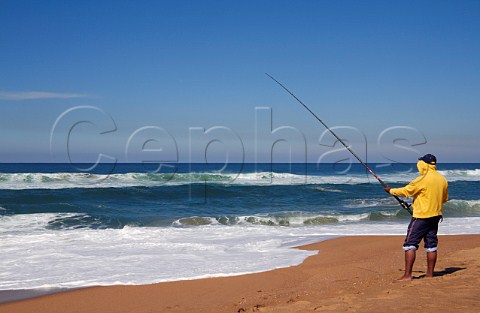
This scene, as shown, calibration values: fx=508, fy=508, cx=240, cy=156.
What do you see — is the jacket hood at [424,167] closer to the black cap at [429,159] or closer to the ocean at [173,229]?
the black cap at [429,159]

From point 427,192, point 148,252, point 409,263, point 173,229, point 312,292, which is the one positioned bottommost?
point 173,229

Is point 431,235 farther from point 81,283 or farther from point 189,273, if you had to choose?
point 81,283

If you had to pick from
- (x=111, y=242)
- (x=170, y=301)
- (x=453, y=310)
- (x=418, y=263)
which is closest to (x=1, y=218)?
(x=111, y=242)

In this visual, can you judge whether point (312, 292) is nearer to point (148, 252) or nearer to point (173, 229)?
point (148, 252)

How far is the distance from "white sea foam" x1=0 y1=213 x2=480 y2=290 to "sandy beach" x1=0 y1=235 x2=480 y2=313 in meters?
0.50

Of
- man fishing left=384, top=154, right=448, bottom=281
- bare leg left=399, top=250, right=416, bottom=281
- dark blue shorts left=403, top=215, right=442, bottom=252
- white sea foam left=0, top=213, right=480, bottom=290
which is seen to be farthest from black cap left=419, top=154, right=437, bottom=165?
white sea foam left=0, top=213, right=480, bottom=290

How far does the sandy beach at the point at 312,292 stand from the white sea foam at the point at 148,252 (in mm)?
498

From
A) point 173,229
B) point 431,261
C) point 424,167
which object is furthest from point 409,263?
point 173,229

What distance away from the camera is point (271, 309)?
4.49 meters

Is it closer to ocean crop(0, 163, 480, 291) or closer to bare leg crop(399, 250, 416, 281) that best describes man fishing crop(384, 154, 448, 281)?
bare leg crop(399, 250, 416, 281)

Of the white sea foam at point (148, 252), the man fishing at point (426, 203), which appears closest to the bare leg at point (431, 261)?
the man fishing at point (426, 203)

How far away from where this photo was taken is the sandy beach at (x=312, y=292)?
4.27m

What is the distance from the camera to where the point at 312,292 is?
17.0 feet

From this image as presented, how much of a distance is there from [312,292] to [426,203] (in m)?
1.47
